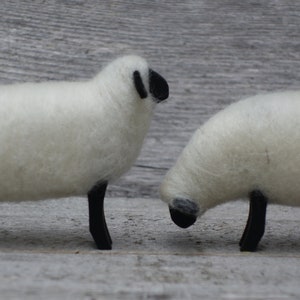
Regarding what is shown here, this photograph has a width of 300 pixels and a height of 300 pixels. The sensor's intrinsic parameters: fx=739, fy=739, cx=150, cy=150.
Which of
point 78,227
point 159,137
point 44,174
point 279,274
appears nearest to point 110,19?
point 159,137

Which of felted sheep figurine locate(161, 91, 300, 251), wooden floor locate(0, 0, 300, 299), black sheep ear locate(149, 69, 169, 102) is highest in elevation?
black sheep ear locate(149, 69, 169, 102)

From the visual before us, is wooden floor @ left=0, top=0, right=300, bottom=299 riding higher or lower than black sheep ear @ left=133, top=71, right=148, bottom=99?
lower

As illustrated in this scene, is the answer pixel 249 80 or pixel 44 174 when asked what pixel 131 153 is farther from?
pixel 249 80

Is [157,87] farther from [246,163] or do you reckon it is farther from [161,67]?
[161,67]

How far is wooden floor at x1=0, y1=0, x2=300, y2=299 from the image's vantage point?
→ 1.23 meters

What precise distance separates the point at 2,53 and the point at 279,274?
1.38m

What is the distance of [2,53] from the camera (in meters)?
2.18

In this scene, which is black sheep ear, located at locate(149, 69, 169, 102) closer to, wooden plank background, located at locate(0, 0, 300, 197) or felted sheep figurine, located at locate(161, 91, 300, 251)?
felted sheep figurine, located at locate(161, 91, 300, 251)

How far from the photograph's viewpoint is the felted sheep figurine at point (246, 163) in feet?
3.90

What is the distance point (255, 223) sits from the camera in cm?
125

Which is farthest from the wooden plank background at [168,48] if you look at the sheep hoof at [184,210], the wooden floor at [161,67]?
the sheep hoof at [184,210]

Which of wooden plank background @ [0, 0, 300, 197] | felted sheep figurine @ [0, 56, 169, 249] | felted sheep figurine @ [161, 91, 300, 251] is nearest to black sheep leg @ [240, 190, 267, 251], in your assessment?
felted sheep figurine @ [161, 91, 300, 251]

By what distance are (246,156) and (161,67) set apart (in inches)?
39.5

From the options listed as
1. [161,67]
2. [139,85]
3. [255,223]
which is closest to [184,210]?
[255,223]
